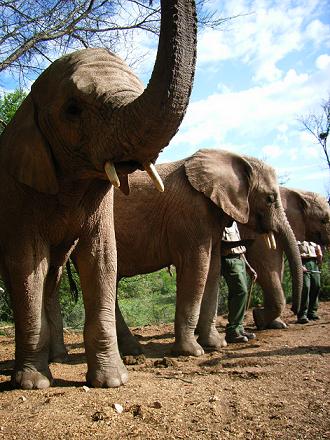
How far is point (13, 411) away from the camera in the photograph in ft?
11.2

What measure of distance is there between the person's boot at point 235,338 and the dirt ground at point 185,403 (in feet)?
5.20

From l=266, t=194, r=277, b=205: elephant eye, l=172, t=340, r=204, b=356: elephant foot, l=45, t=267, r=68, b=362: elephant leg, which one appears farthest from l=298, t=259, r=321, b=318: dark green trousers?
l=45, t=267, r=68, b=362: elephant leg

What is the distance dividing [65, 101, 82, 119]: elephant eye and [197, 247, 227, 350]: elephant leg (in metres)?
3.59

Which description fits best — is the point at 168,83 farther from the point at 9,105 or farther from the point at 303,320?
the point at 9,105

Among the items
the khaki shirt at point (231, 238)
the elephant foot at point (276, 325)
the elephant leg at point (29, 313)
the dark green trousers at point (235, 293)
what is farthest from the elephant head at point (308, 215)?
the elephant leg at point (29, 313)

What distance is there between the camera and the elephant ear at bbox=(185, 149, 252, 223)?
6.42 metres

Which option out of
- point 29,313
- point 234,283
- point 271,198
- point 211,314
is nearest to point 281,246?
point 271,198

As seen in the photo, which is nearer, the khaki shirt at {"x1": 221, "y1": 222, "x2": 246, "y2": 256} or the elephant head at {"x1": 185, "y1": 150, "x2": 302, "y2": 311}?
the elephant head at {"x1": 185, "y1": 150, "x2": 302, "y2": 311}

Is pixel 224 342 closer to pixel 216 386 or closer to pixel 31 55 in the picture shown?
pixel 216 386

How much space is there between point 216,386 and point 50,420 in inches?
55.8

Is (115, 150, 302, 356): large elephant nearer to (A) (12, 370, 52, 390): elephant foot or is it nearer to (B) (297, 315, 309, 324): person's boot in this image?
(A) (12, 370, 52, 390): elephant foot

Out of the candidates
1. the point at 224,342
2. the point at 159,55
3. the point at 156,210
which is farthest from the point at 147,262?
the point at 159,55

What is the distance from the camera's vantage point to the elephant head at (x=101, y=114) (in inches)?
121

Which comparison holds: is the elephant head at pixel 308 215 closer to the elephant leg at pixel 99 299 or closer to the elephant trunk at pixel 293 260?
the elephant trunk at pixel 293 260
